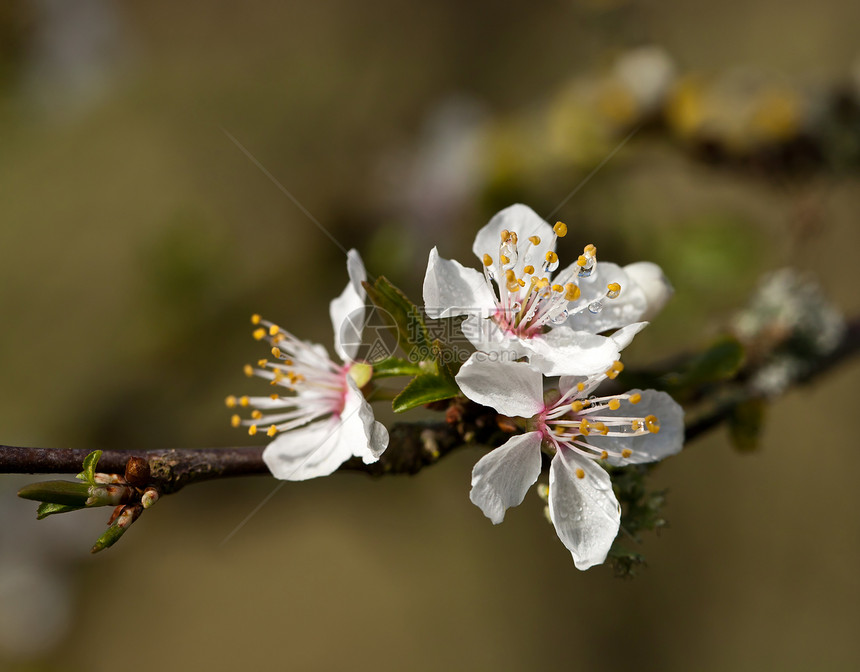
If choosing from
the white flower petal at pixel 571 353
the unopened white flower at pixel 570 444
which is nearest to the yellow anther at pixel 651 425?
the unopened white flower at pixel 570 444

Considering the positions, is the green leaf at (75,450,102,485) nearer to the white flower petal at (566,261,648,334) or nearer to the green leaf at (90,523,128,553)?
the green leaf at (90,523,128,553)

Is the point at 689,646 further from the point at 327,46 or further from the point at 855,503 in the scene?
the point at 327,46

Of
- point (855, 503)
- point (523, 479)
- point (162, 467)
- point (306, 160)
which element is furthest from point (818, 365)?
point (306, 160)

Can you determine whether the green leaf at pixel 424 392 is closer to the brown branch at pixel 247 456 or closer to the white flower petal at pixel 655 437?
Answer: the brown branch at pixel 247 456

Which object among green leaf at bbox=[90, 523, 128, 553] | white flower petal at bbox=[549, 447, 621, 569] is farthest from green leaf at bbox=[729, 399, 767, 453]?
green leaf at bbox=[90, 523, 128, 553]

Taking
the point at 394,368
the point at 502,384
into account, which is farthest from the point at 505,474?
the point at 394,368

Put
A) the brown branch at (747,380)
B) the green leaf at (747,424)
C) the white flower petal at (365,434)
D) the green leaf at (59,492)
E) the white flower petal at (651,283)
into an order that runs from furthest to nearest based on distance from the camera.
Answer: the green leaf at (747,424) < the brown branch at (747,380) < the white flower petal at (651,283) < the white flower petal at (365,434) < the green leaf at (59,492)
